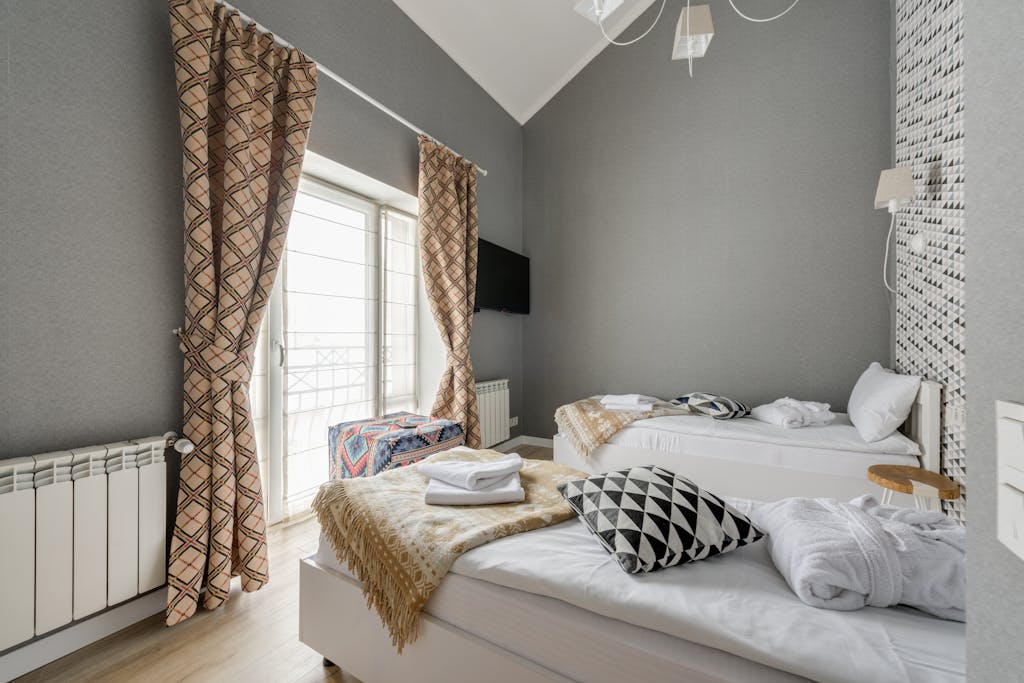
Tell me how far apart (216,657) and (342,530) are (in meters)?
0.73

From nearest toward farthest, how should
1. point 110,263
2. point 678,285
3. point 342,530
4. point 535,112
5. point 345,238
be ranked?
point 342,530 → point 110,263 → point 345,238 → point 678,285 → point 535,112

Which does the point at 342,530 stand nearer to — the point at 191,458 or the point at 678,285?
the point at 191,458

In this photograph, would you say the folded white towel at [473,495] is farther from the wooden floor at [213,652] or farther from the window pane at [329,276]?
the window pane at [329,276]

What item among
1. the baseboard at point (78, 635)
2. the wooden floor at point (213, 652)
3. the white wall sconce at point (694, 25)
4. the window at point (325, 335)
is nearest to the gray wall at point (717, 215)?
the window at point (325, 335)

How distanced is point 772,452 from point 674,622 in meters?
1.97

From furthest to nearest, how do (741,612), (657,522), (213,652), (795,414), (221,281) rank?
(795,414)
(221,281)
(213,652)
(657,522)
(741,612)

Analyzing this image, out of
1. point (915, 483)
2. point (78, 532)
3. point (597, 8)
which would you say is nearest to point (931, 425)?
point (915, 483)

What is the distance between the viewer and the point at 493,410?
3834 mm

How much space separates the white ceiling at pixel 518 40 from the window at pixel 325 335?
1.45 meters

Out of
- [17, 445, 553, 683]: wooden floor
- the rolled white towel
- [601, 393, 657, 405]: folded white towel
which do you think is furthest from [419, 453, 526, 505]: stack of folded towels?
[601, 393, 657, 405]: folded white towel

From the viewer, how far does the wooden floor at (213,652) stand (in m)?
1.40

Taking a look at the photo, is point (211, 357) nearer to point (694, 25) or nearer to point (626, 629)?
point (626, 629)

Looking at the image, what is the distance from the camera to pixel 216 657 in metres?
1.48

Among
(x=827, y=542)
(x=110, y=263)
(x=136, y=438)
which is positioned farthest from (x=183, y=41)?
(x=827, y=542)
